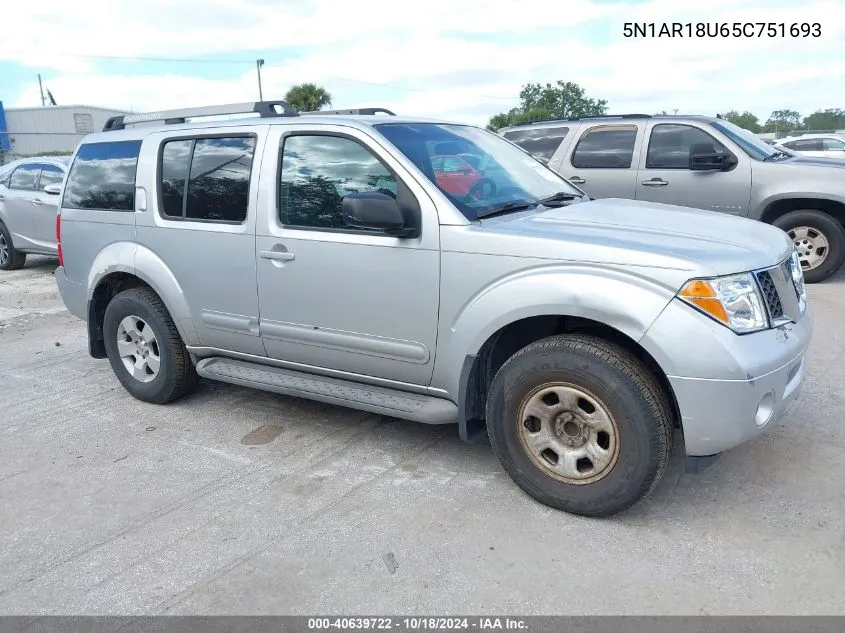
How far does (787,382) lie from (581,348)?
2.95 feet

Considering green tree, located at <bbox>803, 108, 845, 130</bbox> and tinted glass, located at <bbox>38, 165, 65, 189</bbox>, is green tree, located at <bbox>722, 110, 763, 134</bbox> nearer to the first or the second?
green tree, located at <bbox>803, 108, 845, 130</bbox>

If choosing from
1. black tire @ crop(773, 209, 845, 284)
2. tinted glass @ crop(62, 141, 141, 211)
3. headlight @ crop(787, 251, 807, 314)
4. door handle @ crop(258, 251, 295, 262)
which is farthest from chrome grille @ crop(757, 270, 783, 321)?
black tire @ crop(773, 209, 845, 284)

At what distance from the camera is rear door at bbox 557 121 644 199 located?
8.53 meters

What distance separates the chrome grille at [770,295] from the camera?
3.16 m

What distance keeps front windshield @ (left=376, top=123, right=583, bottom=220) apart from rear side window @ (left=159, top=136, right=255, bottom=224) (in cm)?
92

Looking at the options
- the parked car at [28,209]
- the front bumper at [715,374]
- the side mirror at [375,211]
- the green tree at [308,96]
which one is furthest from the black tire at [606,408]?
the green tree at [308,96]

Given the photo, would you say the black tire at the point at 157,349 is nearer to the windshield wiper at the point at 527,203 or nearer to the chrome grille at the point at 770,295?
the windshield wiper at the point at 527,203

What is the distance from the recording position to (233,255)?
168 inches

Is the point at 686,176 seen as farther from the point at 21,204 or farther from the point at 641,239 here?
the point at 21,204

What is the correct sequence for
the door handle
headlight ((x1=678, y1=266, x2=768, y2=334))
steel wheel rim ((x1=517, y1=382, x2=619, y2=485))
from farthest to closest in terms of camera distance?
A: the door handle
steel wheel rim ((x1=517, y1=382, x2=619, y2=485))
headlight ((x1=678, y1=266, x2=768, y2=334))

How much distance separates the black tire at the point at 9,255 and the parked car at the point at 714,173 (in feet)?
26.4

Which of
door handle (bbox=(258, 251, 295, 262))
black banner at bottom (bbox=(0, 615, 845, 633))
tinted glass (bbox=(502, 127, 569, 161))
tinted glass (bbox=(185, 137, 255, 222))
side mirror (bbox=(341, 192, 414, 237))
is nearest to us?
black banner at bottom (bbox=(0, 615, 845, 633))

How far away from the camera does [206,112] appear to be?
474 cm

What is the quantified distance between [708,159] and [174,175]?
574cm
